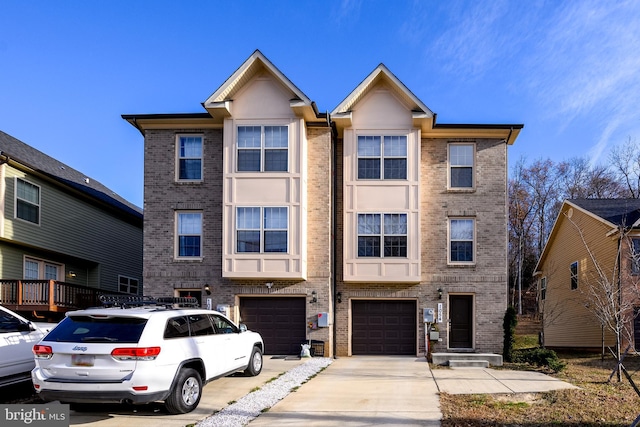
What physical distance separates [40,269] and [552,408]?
58.8ft

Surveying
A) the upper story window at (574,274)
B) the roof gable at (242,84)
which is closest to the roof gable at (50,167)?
the roof gable at (242,84)

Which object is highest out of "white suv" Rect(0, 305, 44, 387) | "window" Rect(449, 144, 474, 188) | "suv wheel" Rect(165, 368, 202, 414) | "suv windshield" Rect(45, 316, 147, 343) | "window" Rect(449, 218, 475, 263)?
"window" Rect(449, 144, 474, 188)

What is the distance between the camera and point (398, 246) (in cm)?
1886

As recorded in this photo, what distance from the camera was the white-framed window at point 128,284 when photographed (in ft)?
86.0

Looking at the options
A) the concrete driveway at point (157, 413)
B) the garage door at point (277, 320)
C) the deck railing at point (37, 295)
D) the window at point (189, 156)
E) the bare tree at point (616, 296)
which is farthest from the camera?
the window at point (189, 156)

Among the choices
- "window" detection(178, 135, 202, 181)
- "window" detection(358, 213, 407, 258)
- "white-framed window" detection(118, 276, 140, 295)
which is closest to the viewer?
"window" detection(358, 213, 407, 258)

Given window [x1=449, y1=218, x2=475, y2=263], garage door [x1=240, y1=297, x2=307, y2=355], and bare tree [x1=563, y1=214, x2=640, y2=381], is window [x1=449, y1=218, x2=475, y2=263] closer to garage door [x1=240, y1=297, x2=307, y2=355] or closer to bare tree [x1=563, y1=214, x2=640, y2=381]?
bare tree [x1=563, y1=214, x2=640, y2=381]

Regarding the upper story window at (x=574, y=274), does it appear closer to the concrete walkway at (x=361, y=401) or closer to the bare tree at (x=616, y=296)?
the bare tree at (x=616, y=296)

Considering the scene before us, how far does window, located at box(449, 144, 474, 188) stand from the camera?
64.4 feet

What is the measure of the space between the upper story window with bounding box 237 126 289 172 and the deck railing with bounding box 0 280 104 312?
6.95 metres

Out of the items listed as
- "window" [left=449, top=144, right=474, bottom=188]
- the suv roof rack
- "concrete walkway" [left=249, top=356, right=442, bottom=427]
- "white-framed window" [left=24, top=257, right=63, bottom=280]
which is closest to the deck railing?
"white-framed window" [left=24, top=257, right=63, bottom=280]

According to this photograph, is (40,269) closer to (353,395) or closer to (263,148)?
(263,148)

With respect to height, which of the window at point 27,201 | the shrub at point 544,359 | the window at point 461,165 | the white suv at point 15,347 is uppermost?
the window at point 461,165

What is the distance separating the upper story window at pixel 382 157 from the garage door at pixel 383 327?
423 cm
